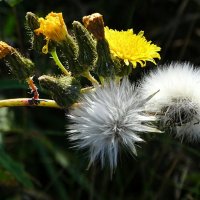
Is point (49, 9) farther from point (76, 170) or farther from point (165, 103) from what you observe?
point (165, 103)

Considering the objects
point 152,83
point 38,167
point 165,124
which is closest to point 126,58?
point 152,83

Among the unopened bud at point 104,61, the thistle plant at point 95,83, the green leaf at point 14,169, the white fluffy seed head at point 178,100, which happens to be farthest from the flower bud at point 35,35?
the green leaf at point 14,169

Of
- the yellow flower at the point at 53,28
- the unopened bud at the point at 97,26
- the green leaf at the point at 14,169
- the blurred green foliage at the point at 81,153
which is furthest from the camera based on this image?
the blurred green foliage at the point at 81,153

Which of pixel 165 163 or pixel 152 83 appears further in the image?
pixel 165 163

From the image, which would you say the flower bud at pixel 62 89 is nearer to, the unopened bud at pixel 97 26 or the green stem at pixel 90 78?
the green stem at pixel 90 78

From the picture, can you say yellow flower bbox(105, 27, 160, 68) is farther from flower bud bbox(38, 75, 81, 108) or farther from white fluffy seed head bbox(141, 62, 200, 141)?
flower bud bbox(38, 75, 81, 108)

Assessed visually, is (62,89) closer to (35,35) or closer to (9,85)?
(35,35)
